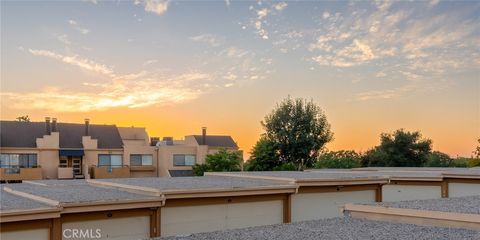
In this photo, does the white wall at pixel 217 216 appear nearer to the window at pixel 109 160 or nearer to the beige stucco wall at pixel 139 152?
the beige stucco wall at pixel 139 152

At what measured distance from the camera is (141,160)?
49125mm

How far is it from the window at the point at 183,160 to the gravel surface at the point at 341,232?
41.9 m

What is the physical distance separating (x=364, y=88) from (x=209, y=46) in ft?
30.5

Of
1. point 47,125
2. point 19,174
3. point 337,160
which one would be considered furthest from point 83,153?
point 337,160

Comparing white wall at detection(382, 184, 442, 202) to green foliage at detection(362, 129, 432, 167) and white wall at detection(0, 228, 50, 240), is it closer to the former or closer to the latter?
white wall at detection(0, 228, 50, 240)

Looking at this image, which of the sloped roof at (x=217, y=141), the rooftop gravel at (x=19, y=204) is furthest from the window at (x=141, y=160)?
the rooftop gravel at (x=19, y=204)

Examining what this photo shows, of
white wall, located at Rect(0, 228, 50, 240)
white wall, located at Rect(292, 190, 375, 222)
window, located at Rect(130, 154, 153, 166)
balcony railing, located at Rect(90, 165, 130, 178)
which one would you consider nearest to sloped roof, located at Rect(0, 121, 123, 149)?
window, located at Rect(130, 154, 153, 166)

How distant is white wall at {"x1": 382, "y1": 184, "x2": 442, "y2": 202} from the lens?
20.1 metres

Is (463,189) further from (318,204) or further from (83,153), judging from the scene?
(83,153)

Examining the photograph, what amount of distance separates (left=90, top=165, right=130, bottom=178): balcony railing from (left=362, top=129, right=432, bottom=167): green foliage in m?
24.8

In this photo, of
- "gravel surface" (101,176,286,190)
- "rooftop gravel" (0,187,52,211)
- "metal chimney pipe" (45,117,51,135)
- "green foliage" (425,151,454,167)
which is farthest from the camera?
"metal chimney pipe" (45,117,51,135)

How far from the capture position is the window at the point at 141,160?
4878 centimetres

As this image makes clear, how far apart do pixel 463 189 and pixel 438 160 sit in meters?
28.2

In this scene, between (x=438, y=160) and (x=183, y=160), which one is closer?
(x=438, y=160)
